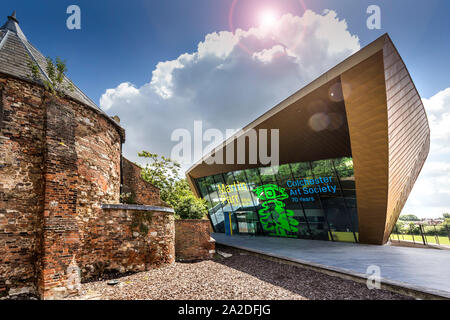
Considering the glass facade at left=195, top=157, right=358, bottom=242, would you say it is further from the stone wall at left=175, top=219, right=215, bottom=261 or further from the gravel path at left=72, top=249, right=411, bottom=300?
the stone wall at left=175, top=219, right=215, bottom=261

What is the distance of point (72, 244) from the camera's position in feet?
18.3

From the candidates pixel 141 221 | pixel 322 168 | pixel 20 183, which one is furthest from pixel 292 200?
pixel 20 183

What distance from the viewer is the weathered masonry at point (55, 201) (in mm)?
5312

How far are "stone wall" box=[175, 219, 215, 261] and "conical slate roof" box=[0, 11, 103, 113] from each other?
6764mm

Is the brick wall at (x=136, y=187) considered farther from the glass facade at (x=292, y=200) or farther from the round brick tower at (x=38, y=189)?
the glass facade at (x=292, y=200)

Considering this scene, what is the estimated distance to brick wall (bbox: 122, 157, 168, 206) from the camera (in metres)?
11.0

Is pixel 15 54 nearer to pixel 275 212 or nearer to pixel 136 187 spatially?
pixel 136 187

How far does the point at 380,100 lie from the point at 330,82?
181 centimetres

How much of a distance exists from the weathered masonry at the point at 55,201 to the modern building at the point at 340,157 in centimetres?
799

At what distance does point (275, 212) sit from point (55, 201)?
599 inches

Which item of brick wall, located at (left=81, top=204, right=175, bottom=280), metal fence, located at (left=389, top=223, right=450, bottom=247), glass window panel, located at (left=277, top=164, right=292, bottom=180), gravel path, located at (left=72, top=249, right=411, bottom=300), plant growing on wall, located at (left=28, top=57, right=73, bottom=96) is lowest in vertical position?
metal fence, located at (left=389, top=223, right=450, bottom=247)

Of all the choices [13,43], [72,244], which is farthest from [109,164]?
[13,43]

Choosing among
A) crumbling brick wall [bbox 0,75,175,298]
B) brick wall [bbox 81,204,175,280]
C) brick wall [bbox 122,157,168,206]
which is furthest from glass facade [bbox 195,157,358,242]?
crumbling brick wall [bbox 0,75,175,298]
